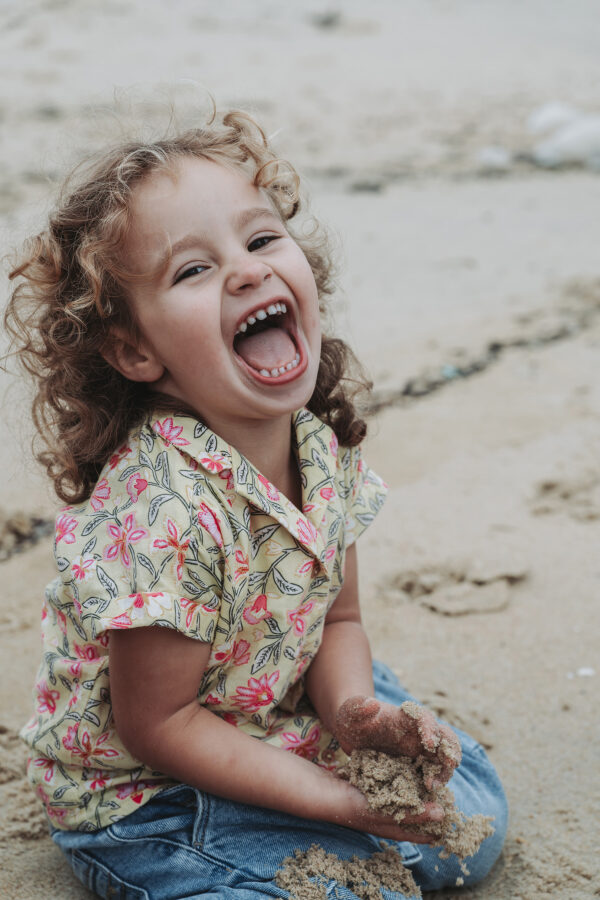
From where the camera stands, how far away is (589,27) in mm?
10266

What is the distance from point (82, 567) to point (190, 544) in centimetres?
17

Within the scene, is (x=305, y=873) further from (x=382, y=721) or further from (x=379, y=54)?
(x=379, y=54)

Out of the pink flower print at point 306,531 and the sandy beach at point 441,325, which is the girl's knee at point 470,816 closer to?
the sandy beach at point 441,325

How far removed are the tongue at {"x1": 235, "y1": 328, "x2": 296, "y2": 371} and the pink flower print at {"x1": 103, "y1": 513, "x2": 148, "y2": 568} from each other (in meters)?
0.30

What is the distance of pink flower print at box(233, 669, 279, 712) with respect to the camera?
164 centimetres

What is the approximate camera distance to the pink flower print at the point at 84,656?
1614 millimetres

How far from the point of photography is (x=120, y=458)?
1.61m

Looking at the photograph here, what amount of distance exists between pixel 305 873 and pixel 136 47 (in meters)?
7.64

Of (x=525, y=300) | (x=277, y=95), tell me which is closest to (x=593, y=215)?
(x=525, y=300)

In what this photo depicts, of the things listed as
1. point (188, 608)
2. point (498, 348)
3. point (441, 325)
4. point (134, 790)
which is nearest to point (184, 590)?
point (188, 608)

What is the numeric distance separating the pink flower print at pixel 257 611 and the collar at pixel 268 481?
4.1 inches

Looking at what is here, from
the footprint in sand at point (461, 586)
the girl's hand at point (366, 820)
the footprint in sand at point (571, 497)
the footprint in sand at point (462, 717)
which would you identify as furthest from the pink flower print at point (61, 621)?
the footprint in sand at point (571, 497)

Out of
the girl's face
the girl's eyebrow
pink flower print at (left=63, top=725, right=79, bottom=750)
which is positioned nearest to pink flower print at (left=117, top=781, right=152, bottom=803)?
pink flower print at (left=63, top=725, right=79, bottom=750)

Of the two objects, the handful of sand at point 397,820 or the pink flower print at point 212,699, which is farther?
the pink flower print at point 212,699
